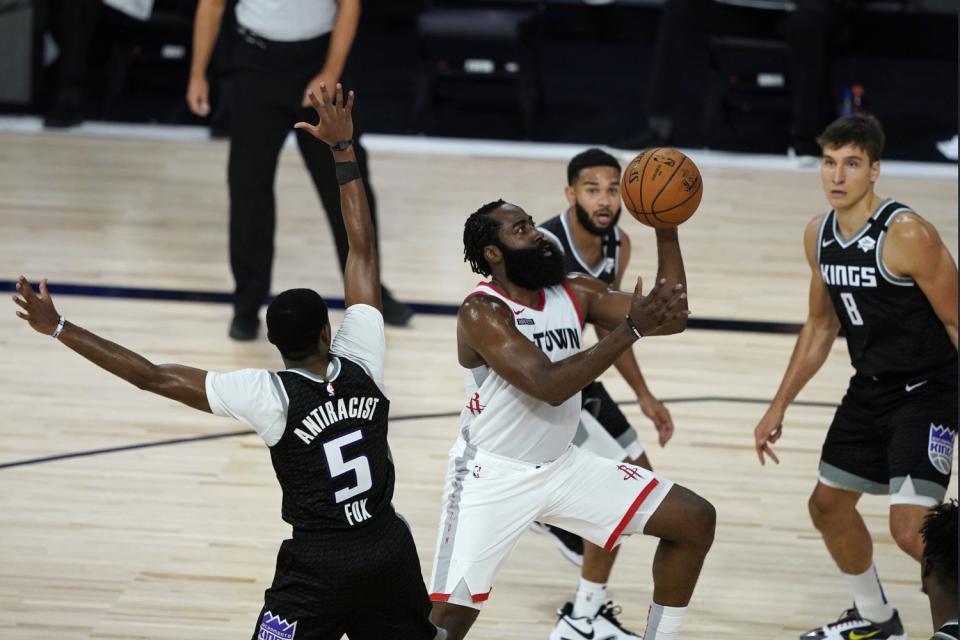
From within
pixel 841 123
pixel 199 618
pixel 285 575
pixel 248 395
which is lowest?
pixel 199 618

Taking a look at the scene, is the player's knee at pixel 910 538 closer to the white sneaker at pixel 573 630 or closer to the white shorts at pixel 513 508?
the white shorts at pixel 513 508

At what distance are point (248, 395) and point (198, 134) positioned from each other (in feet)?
29.1

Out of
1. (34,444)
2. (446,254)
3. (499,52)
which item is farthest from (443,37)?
(34,444)

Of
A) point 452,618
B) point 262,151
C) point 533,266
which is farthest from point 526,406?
point 262,151

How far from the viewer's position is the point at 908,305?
471 centimetres

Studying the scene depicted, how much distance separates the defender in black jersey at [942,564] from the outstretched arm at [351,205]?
1.65 meters

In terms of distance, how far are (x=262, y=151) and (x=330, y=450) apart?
13.6 feet

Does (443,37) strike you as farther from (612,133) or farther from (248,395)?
(248,395)

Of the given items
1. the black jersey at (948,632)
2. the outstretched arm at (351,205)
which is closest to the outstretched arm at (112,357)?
the outstretched arm at (351,205)

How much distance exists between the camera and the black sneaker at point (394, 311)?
320 inches

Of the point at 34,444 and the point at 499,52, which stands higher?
the point at 499,52

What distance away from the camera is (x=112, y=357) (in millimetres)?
3709

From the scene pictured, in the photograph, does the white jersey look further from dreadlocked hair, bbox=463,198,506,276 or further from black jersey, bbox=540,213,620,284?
black jersey, bbox=540,213,620,284

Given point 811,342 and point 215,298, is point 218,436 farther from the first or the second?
point 811,342
